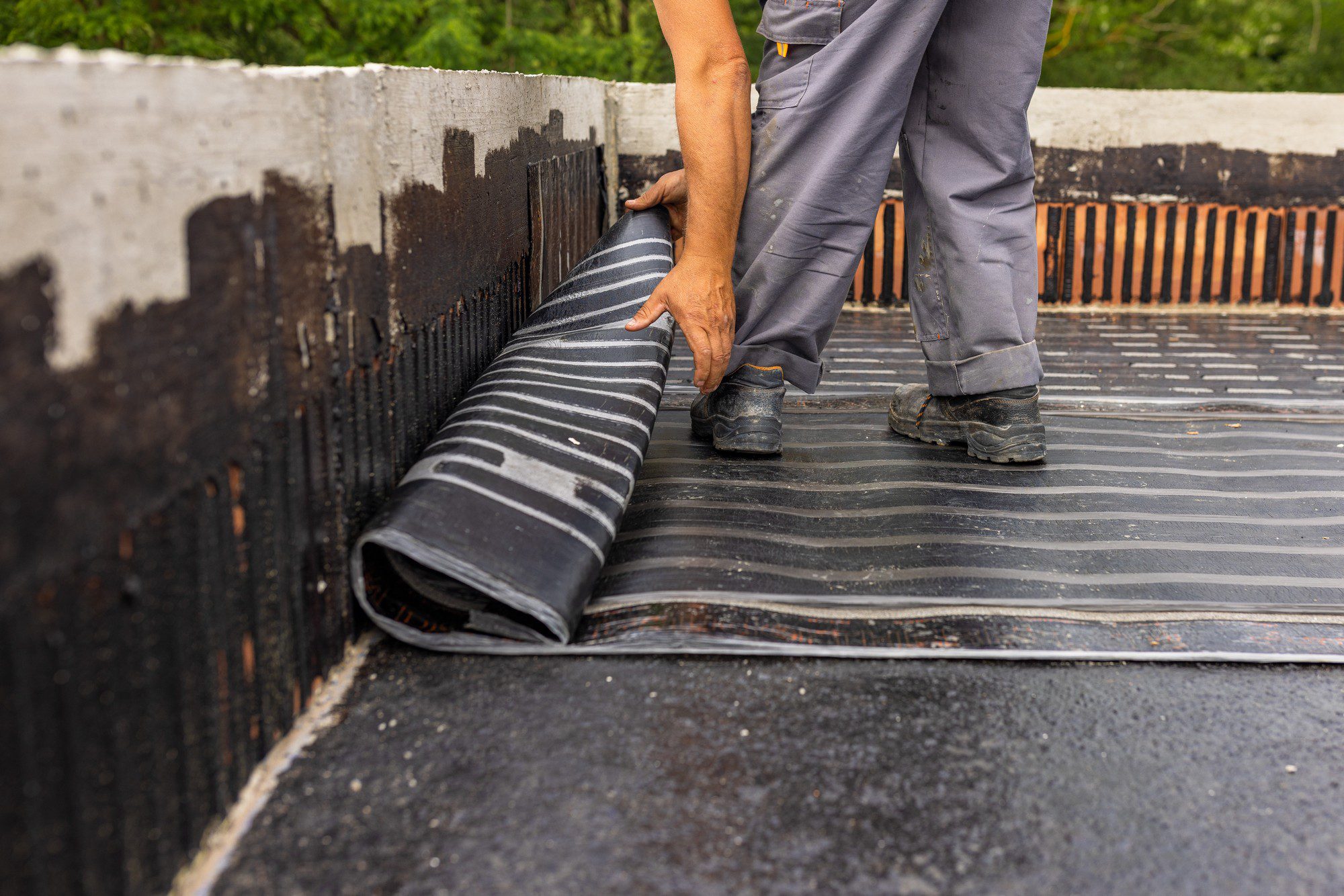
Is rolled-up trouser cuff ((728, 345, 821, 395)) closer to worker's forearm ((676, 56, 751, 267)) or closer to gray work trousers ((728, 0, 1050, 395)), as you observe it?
gray work trousers ((728, 0, 1050, 395))

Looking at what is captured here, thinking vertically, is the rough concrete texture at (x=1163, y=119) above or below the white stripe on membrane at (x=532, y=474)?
above

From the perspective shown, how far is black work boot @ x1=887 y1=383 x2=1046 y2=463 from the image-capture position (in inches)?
95.7

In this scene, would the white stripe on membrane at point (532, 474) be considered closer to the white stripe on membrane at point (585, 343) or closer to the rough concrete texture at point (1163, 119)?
the white stripe on membrane at point (585, 343)

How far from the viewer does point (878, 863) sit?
3.83 feet

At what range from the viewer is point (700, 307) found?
229cm

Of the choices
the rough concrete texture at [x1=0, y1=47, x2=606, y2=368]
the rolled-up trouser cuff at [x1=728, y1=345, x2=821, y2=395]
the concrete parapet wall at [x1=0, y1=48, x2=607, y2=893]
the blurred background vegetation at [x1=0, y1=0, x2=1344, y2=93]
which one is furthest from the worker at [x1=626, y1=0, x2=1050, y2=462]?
the blurred background vegetation at [x1=0, y1=0, x2=1344, y2=93]

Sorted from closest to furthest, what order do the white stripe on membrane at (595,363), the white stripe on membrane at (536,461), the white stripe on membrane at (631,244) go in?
1. the white stripe on membrane at (536,461)
2. the white stripe on membrane at (595,363)
3. the white stripe on membrane at (631,244)

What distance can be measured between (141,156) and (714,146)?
1400 millimetres

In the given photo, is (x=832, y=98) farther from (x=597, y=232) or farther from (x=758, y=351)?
(x=597, y=232)

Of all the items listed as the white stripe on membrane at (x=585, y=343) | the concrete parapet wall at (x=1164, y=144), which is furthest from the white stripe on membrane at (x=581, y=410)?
the concrete parapet wall at (x=1164, y=144)

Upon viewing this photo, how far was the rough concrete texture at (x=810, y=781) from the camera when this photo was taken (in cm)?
115

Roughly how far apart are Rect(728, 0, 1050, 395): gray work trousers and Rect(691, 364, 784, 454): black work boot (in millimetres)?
34

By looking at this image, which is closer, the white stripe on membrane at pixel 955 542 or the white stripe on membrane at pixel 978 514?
the white stripe on membrane at pixel 955 542

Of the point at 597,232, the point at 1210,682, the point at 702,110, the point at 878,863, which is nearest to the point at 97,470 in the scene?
the point at 878,863
